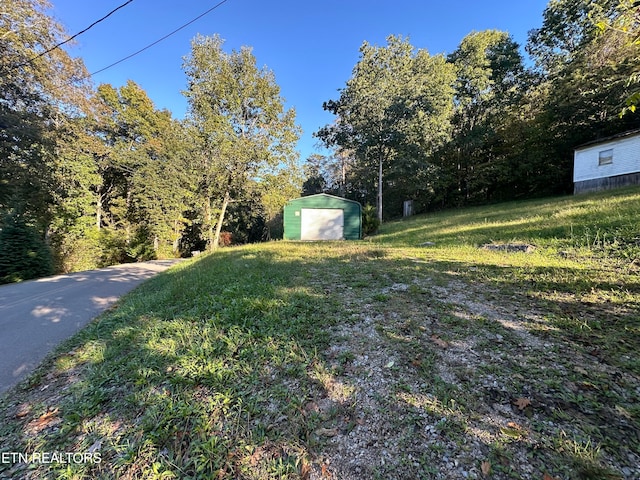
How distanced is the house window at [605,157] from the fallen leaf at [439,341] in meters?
16.3

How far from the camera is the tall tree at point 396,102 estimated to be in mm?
17562

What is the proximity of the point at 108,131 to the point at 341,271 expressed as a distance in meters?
17.9

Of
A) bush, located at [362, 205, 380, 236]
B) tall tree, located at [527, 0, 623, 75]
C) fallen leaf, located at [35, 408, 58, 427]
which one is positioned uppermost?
tall tree, located at [527, 0, 623, 75]

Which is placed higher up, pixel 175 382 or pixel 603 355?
pixel 603 355

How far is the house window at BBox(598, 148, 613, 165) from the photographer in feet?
40.2

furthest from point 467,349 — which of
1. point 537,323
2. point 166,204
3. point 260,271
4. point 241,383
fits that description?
point 166,204

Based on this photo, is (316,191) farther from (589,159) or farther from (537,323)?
(537,323)

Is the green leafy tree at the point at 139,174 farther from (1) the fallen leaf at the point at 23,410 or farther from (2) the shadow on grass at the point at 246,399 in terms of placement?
(1) the fallen leaf at the point at 23,410

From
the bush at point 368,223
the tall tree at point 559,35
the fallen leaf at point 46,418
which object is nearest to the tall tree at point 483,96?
the tall tree at point 559,35

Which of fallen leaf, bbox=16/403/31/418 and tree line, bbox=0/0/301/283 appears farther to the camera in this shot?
tree line, bbox=0/0/301/283

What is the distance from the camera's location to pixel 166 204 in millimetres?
A: 15062

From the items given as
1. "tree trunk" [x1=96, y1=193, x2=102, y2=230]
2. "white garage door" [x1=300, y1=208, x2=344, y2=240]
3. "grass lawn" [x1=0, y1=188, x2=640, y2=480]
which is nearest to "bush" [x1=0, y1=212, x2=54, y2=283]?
"tree trunk" [x1=96, y1=193, x2=102, y2=230]

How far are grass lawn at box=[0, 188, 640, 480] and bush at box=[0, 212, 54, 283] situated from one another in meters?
7.42

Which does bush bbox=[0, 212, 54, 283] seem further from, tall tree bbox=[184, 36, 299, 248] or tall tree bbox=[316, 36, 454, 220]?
tall tree bbox=[316, 36, 454, 220]
